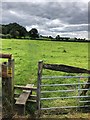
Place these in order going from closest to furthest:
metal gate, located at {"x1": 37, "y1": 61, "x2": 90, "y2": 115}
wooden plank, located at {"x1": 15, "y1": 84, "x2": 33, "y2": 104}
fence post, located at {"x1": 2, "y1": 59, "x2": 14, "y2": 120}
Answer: fence post, located at {"x1": 2, "y1": 59, "x2": 14, "y2": 120}
metal gate, located at {"x1": 37, "y1": 61, "x2": 90, "y2": 115}
wooden plank, located at {"x1": 15, "y1": 84, "x2": 33, "y2": 104}

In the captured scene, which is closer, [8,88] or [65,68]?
[8,88]

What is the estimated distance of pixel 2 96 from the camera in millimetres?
7469

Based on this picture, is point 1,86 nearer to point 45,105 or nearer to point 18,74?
point 45,105

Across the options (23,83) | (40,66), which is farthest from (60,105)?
(23,83)

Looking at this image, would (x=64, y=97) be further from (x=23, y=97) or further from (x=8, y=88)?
(x=8, y=88)

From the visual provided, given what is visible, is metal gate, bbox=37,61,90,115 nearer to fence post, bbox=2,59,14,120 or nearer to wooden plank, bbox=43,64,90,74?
wooden plank, bbox=43,64,90,74

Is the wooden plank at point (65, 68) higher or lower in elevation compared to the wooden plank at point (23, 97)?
higher

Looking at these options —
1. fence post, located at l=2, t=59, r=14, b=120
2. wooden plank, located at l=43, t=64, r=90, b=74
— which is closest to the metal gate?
wooden plank, located at l=43, t=64, r=90, b=74

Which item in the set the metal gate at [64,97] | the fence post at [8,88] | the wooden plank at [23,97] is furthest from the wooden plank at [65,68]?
the wooden plank at [23,97]

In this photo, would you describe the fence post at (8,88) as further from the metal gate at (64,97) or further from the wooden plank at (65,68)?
the wooden plank at (65,68)

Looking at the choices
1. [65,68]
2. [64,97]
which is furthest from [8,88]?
[65,68]

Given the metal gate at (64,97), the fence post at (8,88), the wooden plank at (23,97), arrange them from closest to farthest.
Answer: the fence post at (8,88)
the metal gate at (64,97)
the wooden plank at (23,97)

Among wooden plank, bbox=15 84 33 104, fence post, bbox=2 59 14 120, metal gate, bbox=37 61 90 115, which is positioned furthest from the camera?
wooden plank, bbox=15 84 33 104

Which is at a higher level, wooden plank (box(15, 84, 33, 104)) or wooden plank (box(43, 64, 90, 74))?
wooden plank (box(43, 64, 90, 74))
